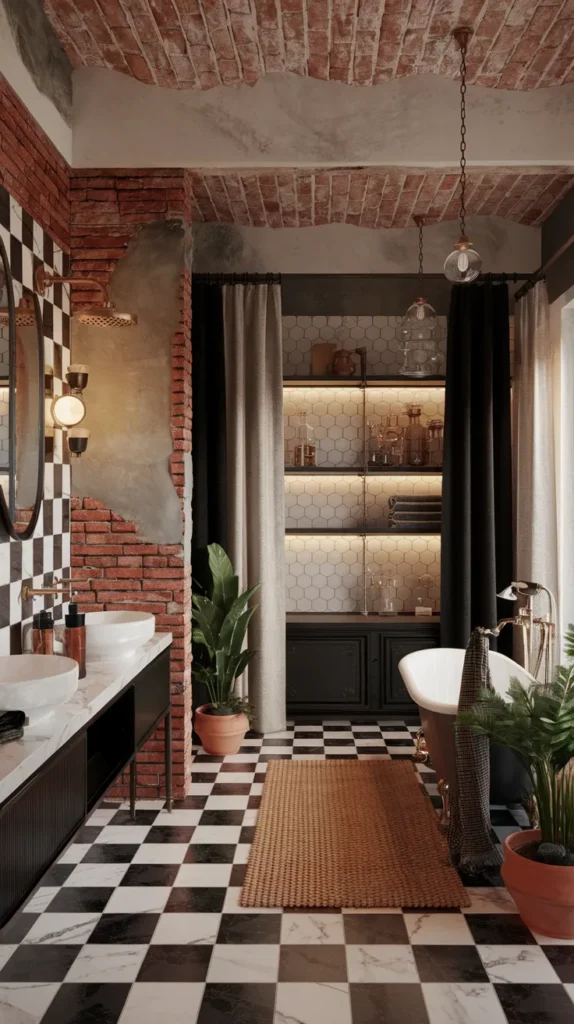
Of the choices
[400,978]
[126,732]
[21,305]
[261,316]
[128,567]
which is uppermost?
[261,316]

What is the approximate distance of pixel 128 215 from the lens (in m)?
4.03

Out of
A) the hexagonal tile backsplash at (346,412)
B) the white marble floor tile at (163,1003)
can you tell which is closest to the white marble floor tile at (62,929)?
the white marble floor tile at (163,1003)

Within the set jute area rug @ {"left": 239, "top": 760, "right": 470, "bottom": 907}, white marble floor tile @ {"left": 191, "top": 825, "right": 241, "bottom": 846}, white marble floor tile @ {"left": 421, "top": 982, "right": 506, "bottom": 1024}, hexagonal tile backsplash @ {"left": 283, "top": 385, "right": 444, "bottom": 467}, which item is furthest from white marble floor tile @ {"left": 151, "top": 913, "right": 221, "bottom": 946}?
hexagonal tile backsplash @ {"left": 283, "top": 385, "right": 444, "bottom": 467}

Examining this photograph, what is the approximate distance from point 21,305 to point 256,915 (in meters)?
2.46

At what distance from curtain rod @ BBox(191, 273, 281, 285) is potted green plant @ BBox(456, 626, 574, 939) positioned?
327 centimetres

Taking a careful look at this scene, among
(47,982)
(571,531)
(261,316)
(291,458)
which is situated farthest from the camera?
(291,458)

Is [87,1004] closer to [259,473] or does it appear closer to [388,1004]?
[388,1004]

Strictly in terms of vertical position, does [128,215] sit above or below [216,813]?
above

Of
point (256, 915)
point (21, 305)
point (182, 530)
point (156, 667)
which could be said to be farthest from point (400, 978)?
point (21, 305)

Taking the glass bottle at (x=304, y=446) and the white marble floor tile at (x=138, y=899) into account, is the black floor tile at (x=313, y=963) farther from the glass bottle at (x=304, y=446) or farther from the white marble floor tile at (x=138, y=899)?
the glass bottle at (x=304, y=446)

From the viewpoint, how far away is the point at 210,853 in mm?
3416

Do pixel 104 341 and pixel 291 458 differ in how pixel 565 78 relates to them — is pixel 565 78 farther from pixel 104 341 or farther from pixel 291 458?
pixel 291 458

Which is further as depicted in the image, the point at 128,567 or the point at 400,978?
the point at 128,567

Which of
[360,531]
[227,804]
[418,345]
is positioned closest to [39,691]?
[227,804]
